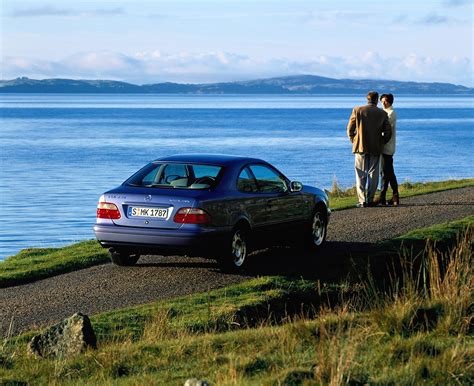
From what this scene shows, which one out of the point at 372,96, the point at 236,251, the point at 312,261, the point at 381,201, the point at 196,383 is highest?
the point at 372,96

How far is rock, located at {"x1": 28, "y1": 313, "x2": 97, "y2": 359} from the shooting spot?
8.88 metres

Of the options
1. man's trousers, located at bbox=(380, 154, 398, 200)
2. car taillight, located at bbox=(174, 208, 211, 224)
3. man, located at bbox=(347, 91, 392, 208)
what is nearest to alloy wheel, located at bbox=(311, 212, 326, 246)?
car taillight, located at bbox=(174, 208, 211, 224)

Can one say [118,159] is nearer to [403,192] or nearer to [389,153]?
[403,192]

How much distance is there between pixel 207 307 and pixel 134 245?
208cm

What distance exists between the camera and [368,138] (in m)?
20.8

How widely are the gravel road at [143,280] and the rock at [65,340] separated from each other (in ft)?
4.72

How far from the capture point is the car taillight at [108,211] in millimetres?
13109

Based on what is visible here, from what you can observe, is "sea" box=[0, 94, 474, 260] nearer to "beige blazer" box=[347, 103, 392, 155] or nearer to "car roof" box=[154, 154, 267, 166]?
"beige blazer" box=[347, 103, 392, 155]

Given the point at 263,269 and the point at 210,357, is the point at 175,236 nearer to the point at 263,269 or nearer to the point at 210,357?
the point at 263,269

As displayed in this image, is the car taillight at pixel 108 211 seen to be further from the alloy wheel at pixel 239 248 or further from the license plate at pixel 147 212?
the alloy wheel at pixel 239 248

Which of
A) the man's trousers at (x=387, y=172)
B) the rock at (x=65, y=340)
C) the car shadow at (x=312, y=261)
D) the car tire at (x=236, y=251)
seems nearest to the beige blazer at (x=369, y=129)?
the man's trousers at (x=387, y=172)

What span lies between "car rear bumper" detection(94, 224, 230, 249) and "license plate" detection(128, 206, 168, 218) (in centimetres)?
18

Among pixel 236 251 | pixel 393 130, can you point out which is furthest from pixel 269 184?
pixel 393 130

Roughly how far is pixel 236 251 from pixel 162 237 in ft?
3.99
